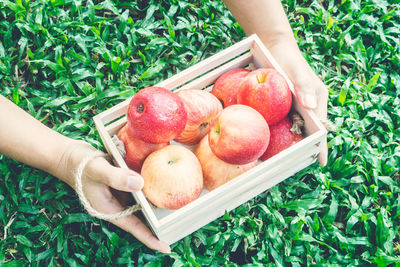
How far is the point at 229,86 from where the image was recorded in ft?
6.59

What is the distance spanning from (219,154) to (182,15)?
64.6 inches

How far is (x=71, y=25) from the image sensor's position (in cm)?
280

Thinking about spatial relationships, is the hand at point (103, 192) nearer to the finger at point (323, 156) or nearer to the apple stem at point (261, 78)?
the apple stem at point (261, 78)

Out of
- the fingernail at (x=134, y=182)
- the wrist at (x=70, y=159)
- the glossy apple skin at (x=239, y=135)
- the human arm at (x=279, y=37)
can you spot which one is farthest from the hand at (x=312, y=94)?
the wrist at (x=70, y=159)

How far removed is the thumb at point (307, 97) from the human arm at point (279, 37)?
0.72 feet

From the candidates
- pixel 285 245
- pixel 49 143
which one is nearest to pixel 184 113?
pixel 49 143

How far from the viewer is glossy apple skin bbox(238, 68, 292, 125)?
1.80m

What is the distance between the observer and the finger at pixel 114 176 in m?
1.66

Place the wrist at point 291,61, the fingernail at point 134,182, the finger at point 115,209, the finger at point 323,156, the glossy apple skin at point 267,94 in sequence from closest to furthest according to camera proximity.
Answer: the fingernail at point 134,182, the glossy apple skin at point 267,94, the finger at point 115,209, the wrist at point 291,61, the finger at point 323,156

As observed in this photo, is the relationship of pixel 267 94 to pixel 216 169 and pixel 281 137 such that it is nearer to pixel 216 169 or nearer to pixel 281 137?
pixel 281 137

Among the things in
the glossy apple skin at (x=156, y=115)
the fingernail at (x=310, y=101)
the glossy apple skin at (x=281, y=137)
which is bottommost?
the glossy apple skin at (x=281, y=137)

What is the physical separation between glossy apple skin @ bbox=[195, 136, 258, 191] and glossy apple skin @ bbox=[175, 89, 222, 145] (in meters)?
0.12

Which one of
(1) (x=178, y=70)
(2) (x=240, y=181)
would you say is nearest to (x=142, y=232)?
(2) (x=240, y=181)

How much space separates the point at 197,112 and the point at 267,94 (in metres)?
0.34
